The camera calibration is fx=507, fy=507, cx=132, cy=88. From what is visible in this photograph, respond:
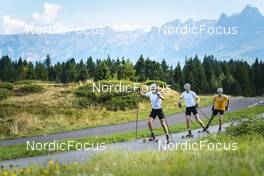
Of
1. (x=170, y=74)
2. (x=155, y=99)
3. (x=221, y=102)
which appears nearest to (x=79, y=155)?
(x=155, y=99)

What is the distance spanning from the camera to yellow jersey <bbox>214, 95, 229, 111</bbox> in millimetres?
21281

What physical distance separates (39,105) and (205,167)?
27.2 m

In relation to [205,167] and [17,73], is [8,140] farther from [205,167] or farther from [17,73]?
[17,73]

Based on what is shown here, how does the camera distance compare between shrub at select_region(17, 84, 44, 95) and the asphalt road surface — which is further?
shrub at select_region(17, 84, 44, 95)

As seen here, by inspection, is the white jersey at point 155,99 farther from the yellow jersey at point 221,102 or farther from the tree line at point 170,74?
the tree line at point 170,74

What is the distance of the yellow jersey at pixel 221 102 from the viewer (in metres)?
21.3

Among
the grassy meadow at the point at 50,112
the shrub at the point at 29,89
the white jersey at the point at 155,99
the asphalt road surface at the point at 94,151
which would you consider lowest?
the asphalt road surface at the point at 94,151

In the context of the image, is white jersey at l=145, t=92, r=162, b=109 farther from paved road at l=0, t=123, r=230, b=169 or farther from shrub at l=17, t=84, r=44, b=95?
shrub at l=17, t=84, r=44, b=95

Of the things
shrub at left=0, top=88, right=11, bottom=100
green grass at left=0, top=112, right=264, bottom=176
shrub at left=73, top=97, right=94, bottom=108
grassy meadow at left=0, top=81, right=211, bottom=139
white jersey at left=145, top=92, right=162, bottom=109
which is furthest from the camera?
shrub at left=0, top=88, right=11, bottom=100

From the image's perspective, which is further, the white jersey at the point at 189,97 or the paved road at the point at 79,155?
the white jersey at the point at 189,97

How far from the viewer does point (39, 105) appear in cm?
3328

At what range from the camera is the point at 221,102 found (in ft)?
70.3

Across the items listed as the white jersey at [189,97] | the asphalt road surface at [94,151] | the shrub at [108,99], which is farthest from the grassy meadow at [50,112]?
the white jersey at [189,97]

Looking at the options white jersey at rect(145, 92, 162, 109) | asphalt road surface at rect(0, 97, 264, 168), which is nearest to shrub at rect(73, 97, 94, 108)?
asphalt road surface at rect(0, 97, 264, 168)
